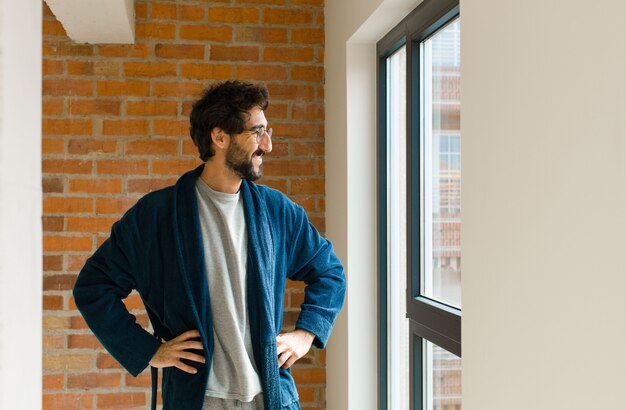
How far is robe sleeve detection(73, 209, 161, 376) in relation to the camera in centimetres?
183

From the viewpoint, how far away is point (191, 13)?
10.4 ft

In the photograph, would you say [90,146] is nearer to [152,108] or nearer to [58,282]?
[152,108]

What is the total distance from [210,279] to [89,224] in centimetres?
148

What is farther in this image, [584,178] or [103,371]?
[103,371]

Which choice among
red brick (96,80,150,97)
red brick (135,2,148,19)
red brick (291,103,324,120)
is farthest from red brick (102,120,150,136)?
red brick (291,103,324,120)

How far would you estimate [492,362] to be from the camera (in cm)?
139

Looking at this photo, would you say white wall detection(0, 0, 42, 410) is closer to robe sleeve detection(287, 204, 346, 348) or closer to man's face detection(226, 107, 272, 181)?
man's face detection(226, 107, 272, 181)

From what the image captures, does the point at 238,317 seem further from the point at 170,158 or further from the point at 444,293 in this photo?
the point at 170,158

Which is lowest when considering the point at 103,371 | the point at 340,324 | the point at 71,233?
A: the point at 103,371

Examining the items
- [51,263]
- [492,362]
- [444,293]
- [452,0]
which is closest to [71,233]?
[51,263]

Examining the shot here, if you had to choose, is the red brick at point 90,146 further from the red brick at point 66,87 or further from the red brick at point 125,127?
the red brick at point 66,87

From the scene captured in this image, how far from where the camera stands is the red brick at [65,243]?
3.06 m

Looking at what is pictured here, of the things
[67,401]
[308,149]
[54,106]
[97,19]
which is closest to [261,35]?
[308,149]

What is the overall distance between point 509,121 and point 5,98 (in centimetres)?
91
